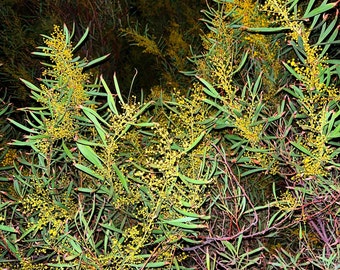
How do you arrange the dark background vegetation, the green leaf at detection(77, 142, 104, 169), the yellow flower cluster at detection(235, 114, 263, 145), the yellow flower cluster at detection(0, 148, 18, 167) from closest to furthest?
the green leaf at detection(77, 142, 104, 169)
the yellow flower cluster at detection(235, 114, 263, 145)
the yellow flower cluster at detection(0, 148, 18, 167)
the dark background vegetation

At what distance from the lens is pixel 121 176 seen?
567 mm

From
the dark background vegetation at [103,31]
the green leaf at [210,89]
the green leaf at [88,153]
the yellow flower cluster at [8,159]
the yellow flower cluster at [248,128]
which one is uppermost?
the green leaf at [210,89]

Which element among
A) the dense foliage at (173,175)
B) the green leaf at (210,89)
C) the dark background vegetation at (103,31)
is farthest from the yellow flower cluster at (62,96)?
the dark background vegetation at (103,31)

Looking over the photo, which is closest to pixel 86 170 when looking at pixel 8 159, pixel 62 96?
→ pixel 62 96

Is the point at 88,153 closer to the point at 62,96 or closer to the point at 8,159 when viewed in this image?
the point at 62,96

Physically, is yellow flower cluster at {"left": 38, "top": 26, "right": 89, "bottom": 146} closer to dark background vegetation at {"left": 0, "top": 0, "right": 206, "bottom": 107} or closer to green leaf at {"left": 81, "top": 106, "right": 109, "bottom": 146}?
green leaf at {"left": 81, "top": 106, "right": 109, "bottom": 146}

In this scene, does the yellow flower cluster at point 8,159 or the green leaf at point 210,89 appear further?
the yellow flower cluster at point 8,159

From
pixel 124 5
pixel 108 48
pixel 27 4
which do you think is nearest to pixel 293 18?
pixel 108 48

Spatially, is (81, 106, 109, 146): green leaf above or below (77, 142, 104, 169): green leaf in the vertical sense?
above

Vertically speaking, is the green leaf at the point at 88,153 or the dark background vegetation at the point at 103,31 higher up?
the green leaf at the point at 88,153

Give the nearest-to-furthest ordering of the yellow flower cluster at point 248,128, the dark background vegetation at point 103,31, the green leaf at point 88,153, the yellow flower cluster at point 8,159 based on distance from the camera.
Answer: the green leaf at point 88,153 → the yellow flower cluster at point 248,128 → the yellow flower cluster at point 8,159 → the dark background vegetation at point 103,31

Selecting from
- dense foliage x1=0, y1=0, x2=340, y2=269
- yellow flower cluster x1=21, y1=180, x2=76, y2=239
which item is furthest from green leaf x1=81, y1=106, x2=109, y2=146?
yellow flower cluster x1=21, y1=180, x2=76, y2=239

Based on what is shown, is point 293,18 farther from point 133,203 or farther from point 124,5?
point 124,5

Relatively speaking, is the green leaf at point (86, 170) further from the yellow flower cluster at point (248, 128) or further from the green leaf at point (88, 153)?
the yellow flower cluster at point (248, 128)
